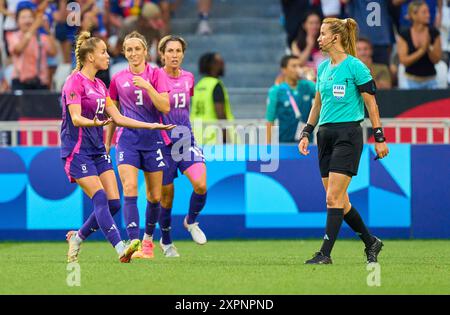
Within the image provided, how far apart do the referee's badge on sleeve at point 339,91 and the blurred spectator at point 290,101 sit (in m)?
5.34

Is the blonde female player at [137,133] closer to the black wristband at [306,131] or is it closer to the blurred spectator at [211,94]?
the black wristband at [306,131]

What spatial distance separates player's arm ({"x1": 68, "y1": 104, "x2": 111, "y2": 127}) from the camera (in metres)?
11.4

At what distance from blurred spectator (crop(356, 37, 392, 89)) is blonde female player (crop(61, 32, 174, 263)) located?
7209 mm

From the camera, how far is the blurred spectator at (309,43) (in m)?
20.1

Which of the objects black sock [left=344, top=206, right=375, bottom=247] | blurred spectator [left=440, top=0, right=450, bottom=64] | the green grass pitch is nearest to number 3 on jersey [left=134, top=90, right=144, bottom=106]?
the green grass pitch

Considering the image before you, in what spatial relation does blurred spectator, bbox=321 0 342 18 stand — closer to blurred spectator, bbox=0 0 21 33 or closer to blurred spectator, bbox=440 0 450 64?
blurred spectator, bbox=440 0 450 64

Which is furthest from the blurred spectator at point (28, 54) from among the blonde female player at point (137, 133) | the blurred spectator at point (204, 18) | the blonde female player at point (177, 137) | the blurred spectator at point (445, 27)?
the blonde female player at point (137, 133)

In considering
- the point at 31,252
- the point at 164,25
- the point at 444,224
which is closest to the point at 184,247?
the point at 31,252

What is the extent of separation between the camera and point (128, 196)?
12.6 metres

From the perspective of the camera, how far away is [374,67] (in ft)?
62.0

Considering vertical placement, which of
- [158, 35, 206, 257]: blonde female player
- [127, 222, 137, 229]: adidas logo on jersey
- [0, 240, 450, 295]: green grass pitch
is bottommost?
[0, 240, 450, 295]: green grass pitch

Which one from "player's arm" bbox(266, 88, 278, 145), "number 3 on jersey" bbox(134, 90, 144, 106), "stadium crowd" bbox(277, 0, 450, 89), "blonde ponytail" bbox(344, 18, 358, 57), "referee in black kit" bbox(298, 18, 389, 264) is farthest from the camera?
"stadium crowd" bbox(277, 0, 450, 89)

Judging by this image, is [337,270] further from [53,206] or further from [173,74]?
[53,206]

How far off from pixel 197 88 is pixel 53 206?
2.60m
